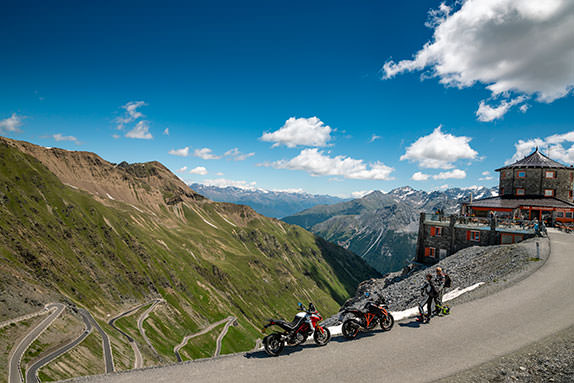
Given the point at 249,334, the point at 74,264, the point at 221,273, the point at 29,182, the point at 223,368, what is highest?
the point at 29,182

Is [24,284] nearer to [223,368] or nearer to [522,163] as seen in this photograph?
[223,368]

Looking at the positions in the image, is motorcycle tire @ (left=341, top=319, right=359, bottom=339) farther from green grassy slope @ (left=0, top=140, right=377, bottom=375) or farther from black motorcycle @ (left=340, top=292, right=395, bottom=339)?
green grassy slope @ (left=0, top=140, right=377, bottom=375)

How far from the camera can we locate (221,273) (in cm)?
18775

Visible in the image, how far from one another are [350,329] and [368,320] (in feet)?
3.36

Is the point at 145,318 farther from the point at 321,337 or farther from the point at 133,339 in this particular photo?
the point at 321,337

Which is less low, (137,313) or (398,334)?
(398,334)

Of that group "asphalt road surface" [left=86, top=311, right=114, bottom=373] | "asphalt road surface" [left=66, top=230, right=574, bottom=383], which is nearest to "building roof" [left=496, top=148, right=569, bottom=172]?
"asphalt road surface" [left=66, top=230, right=574, bottom=383]

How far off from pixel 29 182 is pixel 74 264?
64.9m

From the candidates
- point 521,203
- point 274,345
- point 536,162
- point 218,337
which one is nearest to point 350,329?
point 274,345

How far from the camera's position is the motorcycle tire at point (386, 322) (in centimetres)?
1440

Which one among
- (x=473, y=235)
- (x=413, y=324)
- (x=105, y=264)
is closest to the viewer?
(x=413, y=324)

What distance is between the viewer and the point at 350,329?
1381 centimetres

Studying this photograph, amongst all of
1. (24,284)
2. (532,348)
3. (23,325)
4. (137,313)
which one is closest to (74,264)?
(137,313)

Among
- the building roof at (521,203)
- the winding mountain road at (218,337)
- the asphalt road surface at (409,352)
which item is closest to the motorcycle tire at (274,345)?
the asphalt road surface at (409,352)
